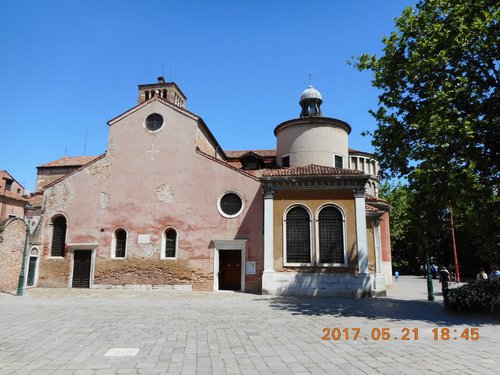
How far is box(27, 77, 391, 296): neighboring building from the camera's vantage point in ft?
60.2

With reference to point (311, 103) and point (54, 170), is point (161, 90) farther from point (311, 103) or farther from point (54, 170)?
point (311, 103)

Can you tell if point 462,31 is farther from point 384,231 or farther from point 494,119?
point 384,231

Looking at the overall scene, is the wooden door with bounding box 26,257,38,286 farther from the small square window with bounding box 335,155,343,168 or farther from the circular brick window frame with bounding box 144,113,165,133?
the small square window with bounding box 335,155,343,168

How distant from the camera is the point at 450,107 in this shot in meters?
12.4

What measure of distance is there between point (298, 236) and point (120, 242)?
10.7 metres

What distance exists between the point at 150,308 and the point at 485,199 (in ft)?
43.9

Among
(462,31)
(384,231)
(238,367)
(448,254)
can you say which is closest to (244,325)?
(238,367)

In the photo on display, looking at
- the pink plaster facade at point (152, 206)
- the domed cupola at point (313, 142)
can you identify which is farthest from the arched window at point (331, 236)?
the domed cupola at point (313, 142)

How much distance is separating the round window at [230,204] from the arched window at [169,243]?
10.4 ft

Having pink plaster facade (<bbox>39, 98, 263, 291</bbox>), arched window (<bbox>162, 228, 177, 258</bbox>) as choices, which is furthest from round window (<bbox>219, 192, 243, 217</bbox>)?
arched window (<bbox>162, 228, 177, 258</bbox>)

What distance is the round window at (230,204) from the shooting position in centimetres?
2030

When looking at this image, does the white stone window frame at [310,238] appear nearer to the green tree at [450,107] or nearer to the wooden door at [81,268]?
the green tree at [450,107]

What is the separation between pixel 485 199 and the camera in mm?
13375

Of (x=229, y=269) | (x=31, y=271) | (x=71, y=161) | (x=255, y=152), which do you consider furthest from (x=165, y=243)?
(x=71, y=161)
